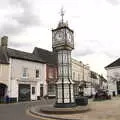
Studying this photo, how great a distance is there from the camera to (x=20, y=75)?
36312mm

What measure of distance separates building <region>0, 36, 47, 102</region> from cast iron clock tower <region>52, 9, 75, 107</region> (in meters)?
15.6

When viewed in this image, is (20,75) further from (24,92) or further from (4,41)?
(4,41)

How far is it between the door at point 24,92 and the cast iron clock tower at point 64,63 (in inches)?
698

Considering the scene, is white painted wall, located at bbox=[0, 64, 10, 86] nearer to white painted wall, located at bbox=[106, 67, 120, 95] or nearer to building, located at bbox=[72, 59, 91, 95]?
white painted wall, located at bbox=[106, 67, 120, 95]

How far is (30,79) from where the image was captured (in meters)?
38.3

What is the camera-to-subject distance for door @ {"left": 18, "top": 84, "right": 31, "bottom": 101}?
119ft

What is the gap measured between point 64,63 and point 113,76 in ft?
92.2

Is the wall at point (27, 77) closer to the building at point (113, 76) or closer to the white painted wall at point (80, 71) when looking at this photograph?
the building at point (113, 76)

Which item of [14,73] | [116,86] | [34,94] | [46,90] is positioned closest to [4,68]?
[14,73]

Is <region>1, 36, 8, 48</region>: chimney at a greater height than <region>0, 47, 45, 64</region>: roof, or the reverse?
<region>1, 36, 8, 48</region>: chimney

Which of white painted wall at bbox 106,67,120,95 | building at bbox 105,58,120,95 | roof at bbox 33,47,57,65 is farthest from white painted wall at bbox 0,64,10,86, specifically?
white painted wall at bbox 106,67,120,95

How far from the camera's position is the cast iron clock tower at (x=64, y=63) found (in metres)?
19.1

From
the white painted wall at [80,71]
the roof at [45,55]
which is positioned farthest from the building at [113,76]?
the roof at [45,55]

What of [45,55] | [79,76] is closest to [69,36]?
[45,55]
